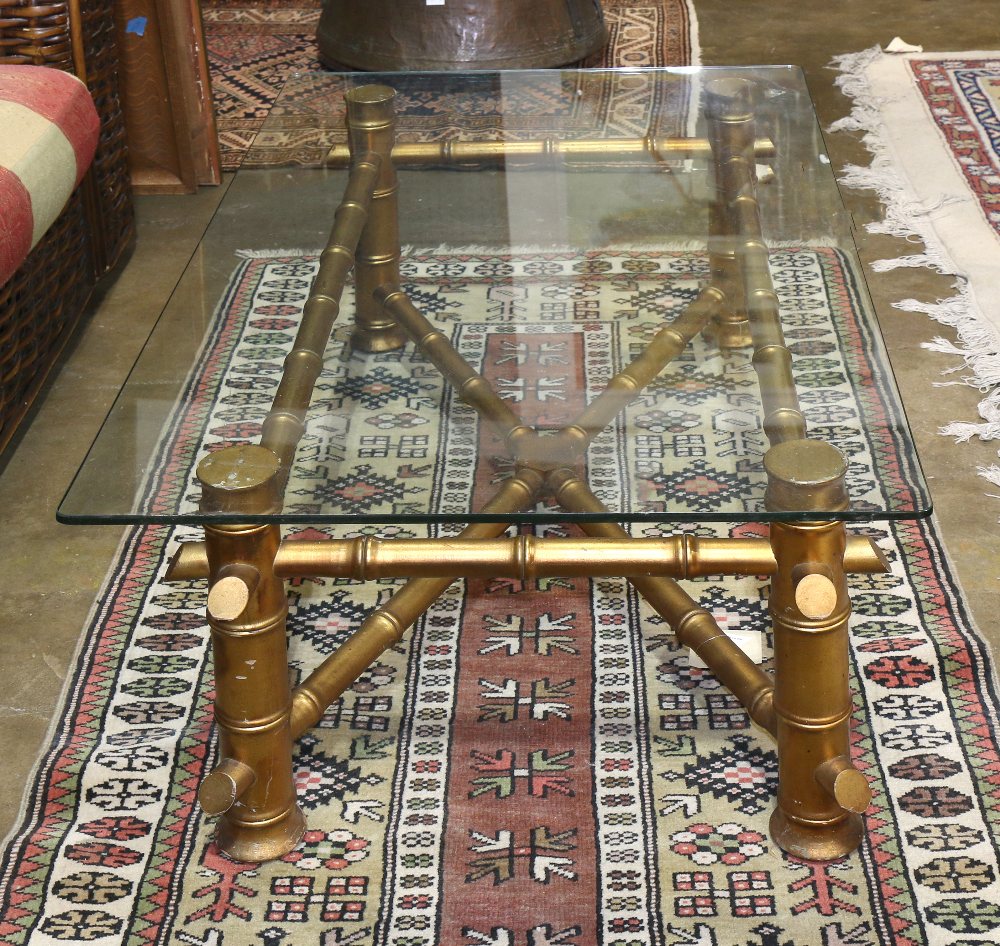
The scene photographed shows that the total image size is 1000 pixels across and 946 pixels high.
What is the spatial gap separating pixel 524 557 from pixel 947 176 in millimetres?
2113

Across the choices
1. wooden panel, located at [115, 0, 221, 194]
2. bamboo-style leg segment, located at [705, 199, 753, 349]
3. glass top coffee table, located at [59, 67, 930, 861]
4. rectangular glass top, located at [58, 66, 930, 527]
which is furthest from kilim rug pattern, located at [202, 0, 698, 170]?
bamboo-style leg segment, located at [705, 199, 753, 349]

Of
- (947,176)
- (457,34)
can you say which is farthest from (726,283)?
(457,34)

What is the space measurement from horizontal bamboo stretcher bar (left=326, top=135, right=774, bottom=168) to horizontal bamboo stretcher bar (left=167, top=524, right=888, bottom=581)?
820 mm

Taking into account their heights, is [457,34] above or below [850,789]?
below

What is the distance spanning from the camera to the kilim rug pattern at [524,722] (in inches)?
54.9

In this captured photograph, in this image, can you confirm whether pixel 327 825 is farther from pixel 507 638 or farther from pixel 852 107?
pixel 852 107

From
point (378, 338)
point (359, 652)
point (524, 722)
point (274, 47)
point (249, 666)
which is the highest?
point (378, 338)

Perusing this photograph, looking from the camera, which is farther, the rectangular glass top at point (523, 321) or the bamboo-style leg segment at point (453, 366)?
the bamboo-style leg segment at point (453, 366)

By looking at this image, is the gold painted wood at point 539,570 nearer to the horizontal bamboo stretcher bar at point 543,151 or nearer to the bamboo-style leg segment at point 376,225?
the bamboo-style leg segment at point 376,225

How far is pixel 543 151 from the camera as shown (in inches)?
82.7

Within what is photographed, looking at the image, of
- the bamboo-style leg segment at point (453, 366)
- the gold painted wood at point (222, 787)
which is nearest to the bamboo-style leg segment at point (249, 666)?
the gold painted wood at point (222, 787)

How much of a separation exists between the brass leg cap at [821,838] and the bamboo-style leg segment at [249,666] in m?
0.49

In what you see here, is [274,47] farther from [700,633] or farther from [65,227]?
[700,633]

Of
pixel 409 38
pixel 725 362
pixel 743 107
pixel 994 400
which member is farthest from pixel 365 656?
pixel 409 38
